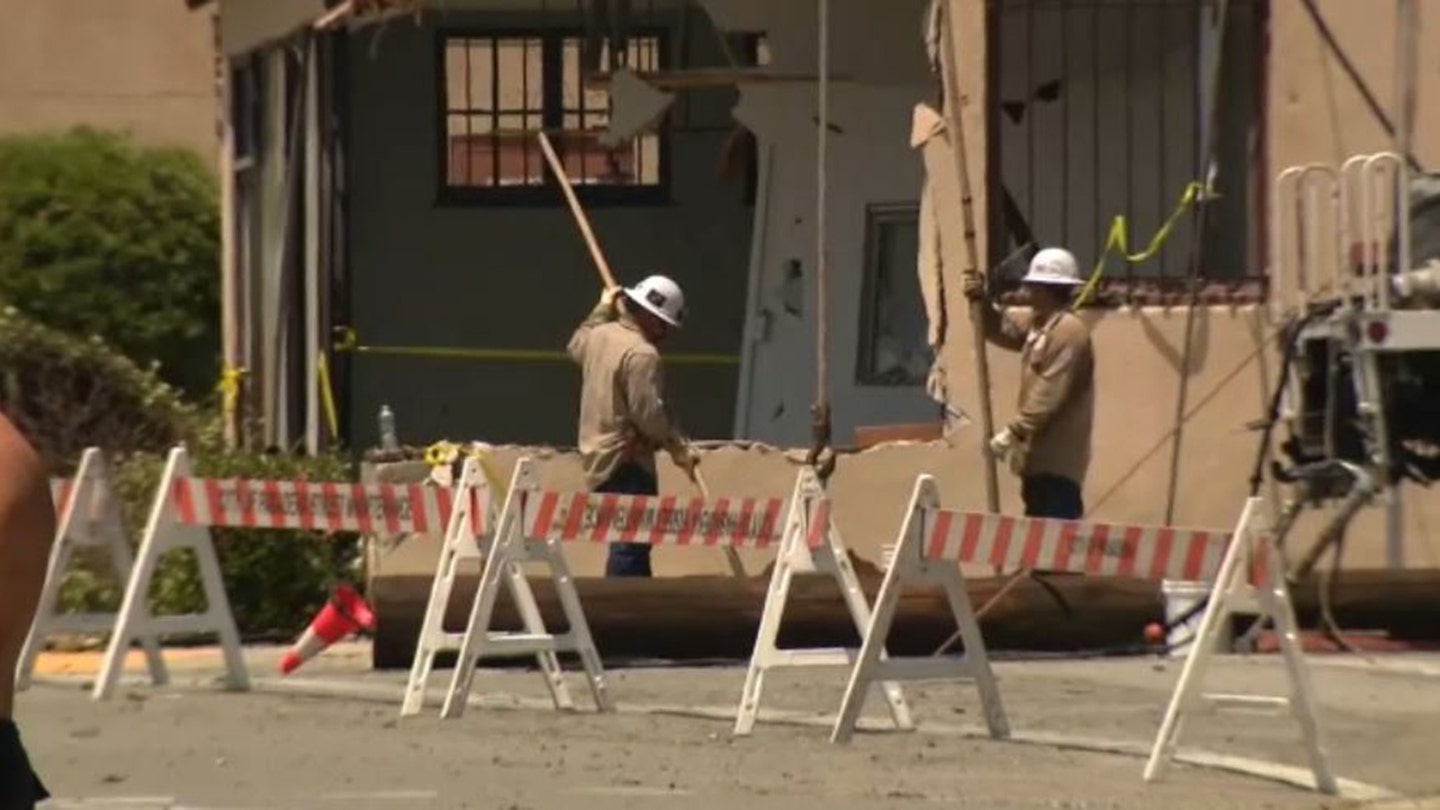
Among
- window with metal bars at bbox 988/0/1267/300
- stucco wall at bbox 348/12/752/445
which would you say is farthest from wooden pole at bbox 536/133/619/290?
window with metal bars at bbox 988/0/1267/300

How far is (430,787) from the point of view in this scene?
406 inches

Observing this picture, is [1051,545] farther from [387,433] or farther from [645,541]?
[387,433]

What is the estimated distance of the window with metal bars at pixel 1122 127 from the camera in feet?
53.8

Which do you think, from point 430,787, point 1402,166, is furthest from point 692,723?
point 1402,166

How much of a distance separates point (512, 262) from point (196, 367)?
184 inches

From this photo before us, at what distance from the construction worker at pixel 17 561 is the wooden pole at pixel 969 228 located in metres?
10.2

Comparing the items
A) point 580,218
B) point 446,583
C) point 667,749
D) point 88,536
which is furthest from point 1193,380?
point 88,536

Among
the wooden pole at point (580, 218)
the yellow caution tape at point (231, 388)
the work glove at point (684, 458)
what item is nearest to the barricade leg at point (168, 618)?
the work glove at point (684, 458)

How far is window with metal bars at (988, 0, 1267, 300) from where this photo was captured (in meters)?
16.4

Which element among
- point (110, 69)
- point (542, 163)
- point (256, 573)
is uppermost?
point (110, 69)

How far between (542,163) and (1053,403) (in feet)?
22.8

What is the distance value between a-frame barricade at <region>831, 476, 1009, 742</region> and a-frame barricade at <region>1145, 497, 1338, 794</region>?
1095 mm

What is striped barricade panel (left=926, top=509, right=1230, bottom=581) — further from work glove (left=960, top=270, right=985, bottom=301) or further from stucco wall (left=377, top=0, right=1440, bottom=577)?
stucco wall (left=377, top=0, right=1440, bottom=577)

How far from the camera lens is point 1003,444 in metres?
15.1
